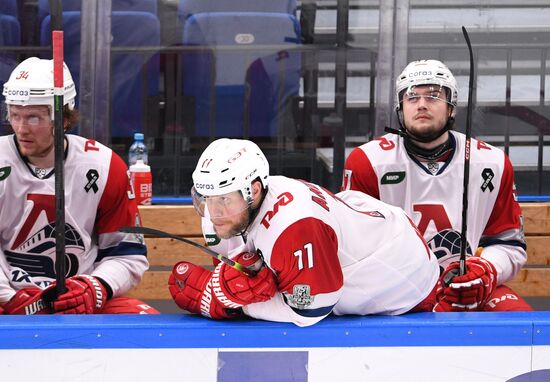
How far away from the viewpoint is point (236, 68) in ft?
14.0

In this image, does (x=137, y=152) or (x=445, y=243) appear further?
(x=137, y=152)

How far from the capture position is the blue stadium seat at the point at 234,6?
4238mm

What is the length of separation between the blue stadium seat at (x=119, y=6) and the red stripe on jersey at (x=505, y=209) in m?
1.93

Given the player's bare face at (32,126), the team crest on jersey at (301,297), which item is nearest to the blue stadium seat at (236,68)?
the player's bare face at (32,126)

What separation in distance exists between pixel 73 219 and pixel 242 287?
834 millimetres

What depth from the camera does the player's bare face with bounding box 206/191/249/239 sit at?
201cm

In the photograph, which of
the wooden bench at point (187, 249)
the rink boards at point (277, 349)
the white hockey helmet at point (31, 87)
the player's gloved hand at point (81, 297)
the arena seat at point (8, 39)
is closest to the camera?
the rink boards at point (277, 349)

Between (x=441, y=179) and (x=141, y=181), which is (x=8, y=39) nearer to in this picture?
(x=141, y=181)

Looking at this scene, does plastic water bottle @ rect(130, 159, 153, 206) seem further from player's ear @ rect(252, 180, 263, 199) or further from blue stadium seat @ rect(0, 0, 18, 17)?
player's ear @ rect(252, 180, 263, 199)

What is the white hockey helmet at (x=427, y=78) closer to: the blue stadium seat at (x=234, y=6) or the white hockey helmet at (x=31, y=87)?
the white hockey helmet at (x=31, y=87)

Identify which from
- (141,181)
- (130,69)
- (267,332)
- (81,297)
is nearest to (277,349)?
(267,332)

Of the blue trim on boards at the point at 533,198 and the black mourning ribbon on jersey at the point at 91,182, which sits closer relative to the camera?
the black mourning ribbon on jersey at the point at 91,182

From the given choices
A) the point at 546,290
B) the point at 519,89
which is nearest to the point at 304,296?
the point at 546,290

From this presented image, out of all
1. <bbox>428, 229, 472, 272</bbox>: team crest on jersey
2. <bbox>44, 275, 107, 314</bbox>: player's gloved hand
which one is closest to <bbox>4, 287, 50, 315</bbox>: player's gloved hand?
<bbox>44, 275, 107, 314</bbox>: player's gloved hand
